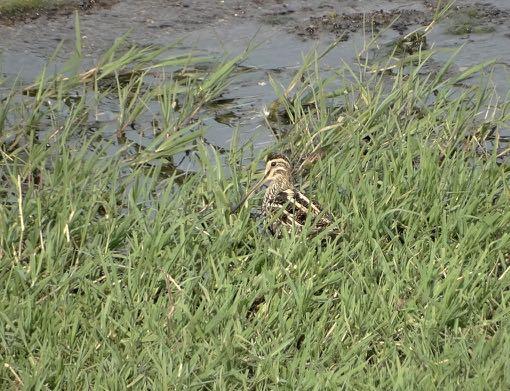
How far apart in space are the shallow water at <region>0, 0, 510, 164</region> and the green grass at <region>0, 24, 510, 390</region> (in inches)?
28.6

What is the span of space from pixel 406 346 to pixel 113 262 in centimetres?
123

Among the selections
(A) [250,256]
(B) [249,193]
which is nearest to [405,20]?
(B) [249,193]

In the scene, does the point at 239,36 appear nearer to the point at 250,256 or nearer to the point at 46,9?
the point at 46,9

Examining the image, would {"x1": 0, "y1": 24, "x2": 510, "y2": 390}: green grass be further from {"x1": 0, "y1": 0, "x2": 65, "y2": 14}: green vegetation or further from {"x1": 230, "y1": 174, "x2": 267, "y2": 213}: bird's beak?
{"x1": 0, "y1": 0, "x2": 65, "y2": 14}: green vegetation

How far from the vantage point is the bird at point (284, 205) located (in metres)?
5.26

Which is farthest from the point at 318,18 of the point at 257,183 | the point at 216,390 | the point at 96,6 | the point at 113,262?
the point at 216,390

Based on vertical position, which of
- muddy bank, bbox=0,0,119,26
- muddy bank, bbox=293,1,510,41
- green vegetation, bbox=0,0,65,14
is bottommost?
muddy bank, bbox=293,1,510,41

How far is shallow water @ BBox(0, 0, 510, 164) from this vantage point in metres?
7.17

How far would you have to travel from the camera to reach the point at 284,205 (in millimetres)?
5281

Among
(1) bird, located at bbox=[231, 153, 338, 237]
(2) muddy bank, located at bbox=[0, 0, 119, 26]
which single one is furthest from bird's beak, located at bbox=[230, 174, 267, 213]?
(2) muddy bank, located at bbox=[0, 0, 119, 26]

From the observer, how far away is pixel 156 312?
4.56 metres

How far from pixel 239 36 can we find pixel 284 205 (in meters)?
2.79

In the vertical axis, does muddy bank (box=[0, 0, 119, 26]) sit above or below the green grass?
above

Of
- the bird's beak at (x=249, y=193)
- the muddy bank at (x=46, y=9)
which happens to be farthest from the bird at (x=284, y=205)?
the muddy bank at (x=46, y=9)
